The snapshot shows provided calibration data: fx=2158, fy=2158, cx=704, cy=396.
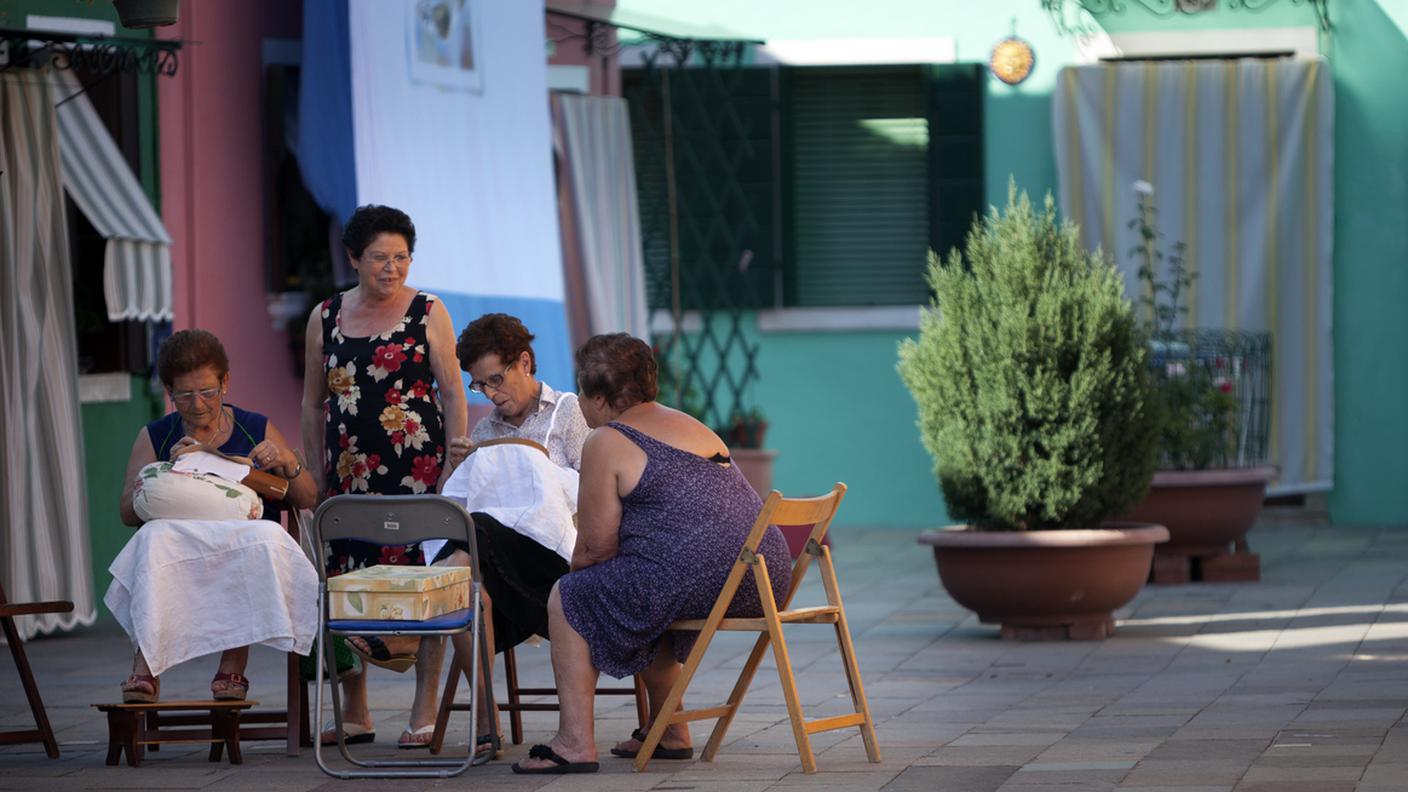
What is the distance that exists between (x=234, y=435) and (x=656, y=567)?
4.32 feet

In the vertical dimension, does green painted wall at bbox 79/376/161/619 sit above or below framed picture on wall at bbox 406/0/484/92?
below

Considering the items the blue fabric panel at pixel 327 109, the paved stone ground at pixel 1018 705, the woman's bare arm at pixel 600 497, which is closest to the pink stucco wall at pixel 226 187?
the blue fabric panel at pixel 327 109

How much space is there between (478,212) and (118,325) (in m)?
1.60

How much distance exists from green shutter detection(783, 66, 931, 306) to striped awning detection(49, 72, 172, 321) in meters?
5.40

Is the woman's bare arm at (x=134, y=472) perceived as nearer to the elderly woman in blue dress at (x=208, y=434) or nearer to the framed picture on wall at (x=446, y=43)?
the elderly woman in blue dress at (x=208, y=434)

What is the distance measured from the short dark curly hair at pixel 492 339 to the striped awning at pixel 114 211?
140 inches

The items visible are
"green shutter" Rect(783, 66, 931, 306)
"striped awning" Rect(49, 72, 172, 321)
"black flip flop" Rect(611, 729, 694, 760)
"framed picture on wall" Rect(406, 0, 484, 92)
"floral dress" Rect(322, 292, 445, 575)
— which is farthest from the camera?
"green shutter" Rect(783, 66, 931, 306)

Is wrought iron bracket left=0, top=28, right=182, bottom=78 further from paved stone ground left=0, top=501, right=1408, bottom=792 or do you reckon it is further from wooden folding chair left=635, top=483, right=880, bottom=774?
wooden folding chair left=635, top=483, right=880, bottom=774

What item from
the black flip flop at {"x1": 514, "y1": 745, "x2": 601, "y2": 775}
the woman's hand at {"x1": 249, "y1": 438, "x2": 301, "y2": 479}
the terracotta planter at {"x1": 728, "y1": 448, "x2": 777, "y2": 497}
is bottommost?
the black flip flop at {"x1": 514, "y1": 745, "x2": 601, "y2": 775}

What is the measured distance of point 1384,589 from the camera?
9320mm

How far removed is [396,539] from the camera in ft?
16.8

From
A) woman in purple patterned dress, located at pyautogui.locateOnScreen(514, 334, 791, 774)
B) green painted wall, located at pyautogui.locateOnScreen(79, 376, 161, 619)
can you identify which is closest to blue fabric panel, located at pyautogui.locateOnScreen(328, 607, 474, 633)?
woman in purple patterned dress, located at pyautogui.locateOnScreen(514, 334, 791, 774)

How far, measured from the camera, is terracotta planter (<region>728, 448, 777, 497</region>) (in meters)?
11.2

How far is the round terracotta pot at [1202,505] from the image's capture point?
9.45 m
